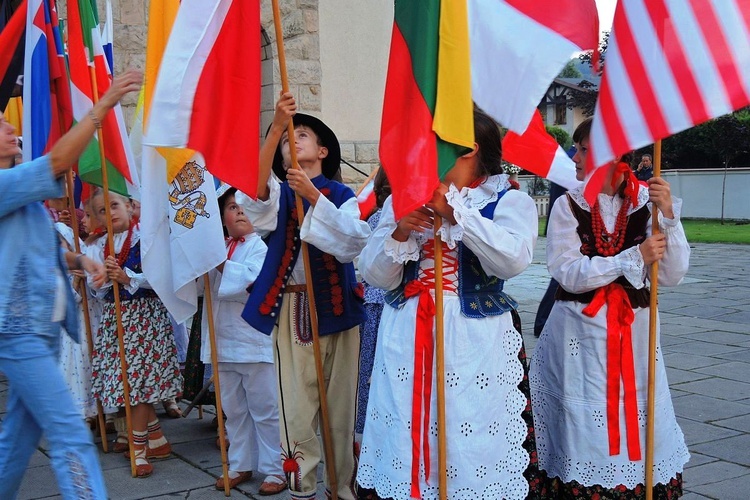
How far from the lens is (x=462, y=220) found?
125 inches

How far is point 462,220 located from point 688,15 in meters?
1.13

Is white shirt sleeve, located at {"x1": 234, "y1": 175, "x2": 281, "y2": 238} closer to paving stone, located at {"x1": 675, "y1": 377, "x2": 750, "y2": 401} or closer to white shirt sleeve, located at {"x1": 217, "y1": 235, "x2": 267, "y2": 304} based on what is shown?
white shirt sleeve, located at {"x1": 217, "y1": 235, "x2": 267, "y2": 304}

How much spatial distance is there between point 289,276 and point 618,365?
5.18 feet

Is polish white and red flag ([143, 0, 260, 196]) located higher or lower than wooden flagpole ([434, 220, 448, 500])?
higher

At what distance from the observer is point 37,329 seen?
10.9 ft

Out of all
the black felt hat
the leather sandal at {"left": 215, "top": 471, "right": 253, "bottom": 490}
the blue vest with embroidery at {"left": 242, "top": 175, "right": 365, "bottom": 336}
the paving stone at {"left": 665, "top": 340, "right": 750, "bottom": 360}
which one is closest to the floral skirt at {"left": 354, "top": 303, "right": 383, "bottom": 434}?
the leather sandal at {"left": 215, "top": 471, "right": 253, "bottom": 490}

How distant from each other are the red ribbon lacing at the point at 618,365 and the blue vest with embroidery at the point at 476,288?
54 centimetres

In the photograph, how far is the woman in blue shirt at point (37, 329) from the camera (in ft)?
10.7

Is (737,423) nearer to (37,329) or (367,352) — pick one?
(367,352)

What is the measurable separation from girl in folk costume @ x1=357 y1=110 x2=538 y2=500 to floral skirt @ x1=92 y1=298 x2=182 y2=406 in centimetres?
219

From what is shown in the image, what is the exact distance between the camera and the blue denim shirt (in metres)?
3.28

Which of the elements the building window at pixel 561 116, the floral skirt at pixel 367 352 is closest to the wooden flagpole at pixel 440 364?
the floral skirt at pixel 367 352

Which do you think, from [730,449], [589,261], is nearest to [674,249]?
[589,261]

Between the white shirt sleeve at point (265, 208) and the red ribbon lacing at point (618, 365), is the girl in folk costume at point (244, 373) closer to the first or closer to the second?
the white shirt sleeve at point (265, 208)
